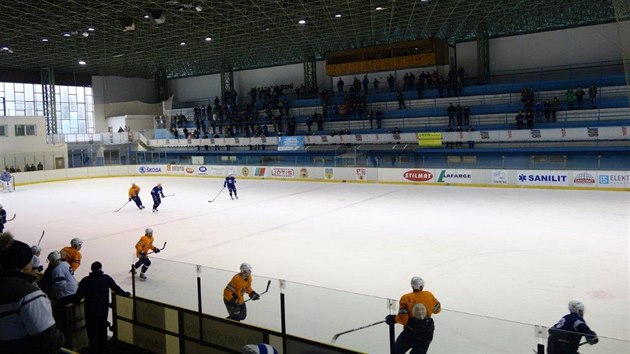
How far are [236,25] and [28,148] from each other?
57.5ft

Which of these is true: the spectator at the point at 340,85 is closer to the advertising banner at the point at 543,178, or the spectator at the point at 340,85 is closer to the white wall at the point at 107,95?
the advertising banner at the point at 543,178

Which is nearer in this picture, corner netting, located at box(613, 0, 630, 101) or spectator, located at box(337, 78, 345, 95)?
corner netting, located at box(613, 0, 630, 101)

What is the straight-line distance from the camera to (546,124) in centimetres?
2875

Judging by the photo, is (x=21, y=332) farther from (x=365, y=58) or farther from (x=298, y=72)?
(x=298, y=72)

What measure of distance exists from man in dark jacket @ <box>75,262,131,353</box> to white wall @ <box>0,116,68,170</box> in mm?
33433

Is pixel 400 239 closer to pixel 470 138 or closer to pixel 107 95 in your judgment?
pixel 470 138

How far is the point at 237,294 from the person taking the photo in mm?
6223

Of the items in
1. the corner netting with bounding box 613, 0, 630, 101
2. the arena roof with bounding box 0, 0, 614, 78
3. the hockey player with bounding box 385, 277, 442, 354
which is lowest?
the hockey player with bounding box 385, 277, 442, 354

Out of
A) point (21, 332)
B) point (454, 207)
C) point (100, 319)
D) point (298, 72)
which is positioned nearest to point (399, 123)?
point (298, 72)

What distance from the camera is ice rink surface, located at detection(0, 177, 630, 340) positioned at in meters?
9.14

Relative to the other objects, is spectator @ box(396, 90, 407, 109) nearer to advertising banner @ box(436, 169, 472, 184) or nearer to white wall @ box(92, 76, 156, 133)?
advertising banner @ box(436, 169, 472, 184)

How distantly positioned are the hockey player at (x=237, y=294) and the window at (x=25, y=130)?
35368mm

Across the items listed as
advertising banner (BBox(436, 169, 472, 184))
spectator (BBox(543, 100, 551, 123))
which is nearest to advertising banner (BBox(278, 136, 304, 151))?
advertising banner (BBox(436, 169, 472, 184))

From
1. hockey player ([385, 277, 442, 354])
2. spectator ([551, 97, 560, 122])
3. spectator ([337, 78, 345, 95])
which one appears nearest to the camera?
hockey player ([385, 277, 442, 354])
